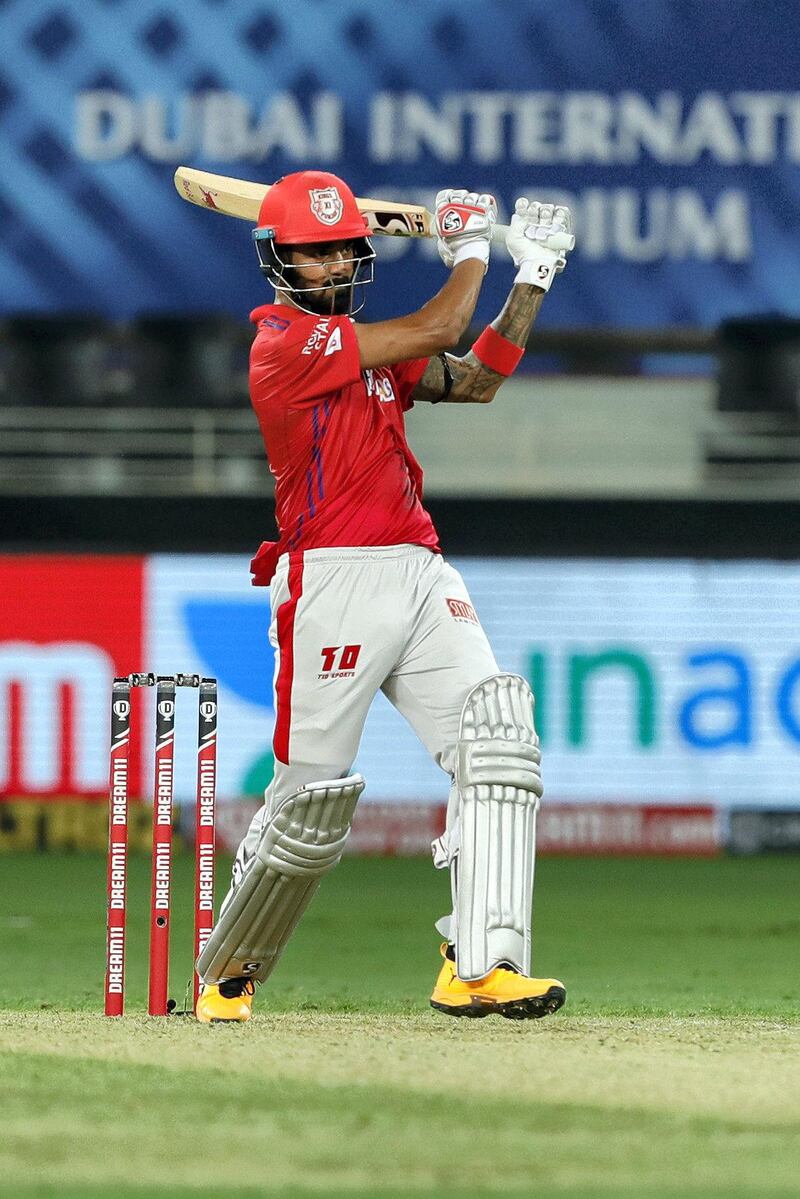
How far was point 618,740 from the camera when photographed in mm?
13438

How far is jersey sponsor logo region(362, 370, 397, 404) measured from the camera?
536 centimetres

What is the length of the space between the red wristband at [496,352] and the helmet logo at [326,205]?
52 cm

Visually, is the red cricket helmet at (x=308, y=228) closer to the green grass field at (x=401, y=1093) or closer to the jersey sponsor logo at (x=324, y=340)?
the jersey sponsor logo at (x=324, y=340)

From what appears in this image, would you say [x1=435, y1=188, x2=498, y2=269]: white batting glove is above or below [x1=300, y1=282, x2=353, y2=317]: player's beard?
above

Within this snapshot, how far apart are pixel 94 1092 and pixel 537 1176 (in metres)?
1.09

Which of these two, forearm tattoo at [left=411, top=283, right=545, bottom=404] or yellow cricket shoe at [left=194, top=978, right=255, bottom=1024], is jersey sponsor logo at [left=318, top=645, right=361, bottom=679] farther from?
yellow cricket shoe at [left=194, top=978, right=255, bottom=1024]

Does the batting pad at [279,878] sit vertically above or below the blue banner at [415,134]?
below

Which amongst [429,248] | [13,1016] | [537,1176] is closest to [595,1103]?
[537,1176]

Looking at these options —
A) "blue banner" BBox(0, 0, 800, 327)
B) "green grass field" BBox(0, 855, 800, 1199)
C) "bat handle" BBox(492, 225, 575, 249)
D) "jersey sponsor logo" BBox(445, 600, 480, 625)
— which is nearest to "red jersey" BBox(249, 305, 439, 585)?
"jersey sponsor logo" BBox(445, 600, 480, 625)

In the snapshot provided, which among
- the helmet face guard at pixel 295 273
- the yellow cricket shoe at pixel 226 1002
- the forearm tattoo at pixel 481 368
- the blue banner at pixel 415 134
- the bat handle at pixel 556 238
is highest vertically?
the blue banner at pixel 415 134

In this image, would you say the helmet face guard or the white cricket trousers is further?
the helmet face guard

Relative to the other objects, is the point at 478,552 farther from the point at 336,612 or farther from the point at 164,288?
the point at 336,612

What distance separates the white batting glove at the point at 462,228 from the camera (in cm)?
540

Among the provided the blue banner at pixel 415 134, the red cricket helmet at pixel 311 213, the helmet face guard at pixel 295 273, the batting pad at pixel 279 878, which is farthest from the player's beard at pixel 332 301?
the blue banner at pixel 415 134
